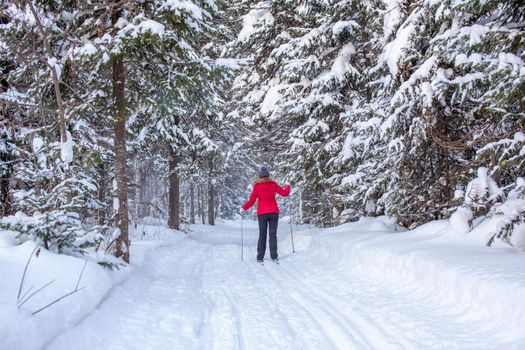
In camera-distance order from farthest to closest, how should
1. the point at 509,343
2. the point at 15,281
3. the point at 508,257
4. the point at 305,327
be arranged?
the point at 508,257
the point at 305,327
the point at 15,281
the point at 509,343

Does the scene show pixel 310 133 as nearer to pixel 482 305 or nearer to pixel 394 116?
pixel 394 116

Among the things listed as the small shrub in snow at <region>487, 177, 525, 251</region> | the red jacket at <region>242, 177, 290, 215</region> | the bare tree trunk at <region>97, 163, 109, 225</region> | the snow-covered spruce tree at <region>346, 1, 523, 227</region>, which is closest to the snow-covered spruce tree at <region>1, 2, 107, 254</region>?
the bare tree trunk at <region>97, 163, 109, 225</region>

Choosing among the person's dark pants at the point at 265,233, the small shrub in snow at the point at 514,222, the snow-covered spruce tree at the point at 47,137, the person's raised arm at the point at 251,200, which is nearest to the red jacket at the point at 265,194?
the person's raised arm at the point at 251,200

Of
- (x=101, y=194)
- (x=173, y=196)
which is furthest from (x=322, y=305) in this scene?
(x=173, y=196)

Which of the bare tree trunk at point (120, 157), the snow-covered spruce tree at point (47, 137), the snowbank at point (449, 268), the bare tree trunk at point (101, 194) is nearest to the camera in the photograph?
the snowbank at point (449, 268)

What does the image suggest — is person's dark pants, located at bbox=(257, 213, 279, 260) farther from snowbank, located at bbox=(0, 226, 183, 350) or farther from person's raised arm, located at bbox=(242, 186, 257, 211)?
snowbank, located at bbox=(0, 226, 183, 350)

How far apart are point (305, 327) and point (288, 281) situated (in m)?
2.37

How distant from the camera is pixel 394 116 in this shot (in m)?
7.60

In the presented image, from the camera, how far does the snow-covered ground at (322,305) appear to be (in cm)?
371

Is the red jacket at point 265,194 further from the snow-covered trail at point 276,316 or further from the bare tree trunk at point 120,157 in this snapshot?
the bare tree trunk at point 120,157

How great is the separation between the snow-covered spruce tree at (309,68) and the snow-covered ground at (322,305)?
488 cm

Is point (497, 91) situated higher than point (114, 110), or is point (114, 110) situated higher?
point (114, 110)

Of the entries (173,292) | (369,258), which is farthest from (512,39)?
(173,292)

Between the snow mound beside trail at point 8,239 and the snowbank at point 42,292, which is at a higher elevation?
the snow mound beside trail at point 8,239
